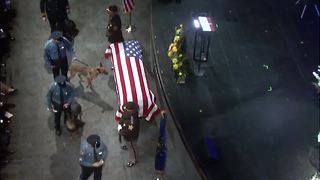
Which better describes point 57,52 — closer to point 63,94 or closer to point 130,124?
point 63,94

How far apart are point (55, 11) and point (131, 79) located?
2305mm

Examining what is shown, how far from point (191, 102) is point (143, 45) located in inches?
94.9

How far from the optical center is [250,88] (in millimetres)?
11422

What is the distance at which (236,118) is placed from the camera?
10719 millimetres

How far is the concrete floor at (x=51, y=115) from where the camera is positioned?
998 centimetres

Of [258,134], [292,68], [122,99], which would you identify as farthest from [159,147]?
[292,68]

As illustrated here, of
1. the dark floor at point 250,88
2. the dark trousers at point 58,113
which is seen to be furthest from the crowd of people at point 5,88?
the dark floor at point 250,88

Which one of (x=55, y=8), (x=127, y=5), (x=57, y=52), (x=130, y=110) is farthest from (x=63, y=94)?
(x=127, y=5)

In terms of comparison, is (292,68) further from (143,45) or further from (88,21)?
(88,21)

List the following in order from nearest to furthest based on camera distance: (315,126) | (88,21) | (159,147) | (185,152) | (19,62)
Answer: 1. (159,147)
2. (185,152)
3. (315,126)
4. (19,62)
5. (88,21)

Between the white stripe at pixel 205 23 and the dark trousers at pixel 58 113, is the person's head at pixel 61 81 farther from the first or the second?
the white stripe at pixel 205 23

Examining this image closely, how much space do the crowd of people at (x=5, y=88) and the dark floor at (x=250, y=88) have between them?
3275 mm

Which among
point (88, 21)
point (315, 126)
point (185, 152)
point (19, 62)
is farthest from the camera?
point (88, 21)

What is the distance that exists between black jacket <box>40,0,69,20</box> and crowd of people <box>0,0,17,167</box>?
40.7 inches
